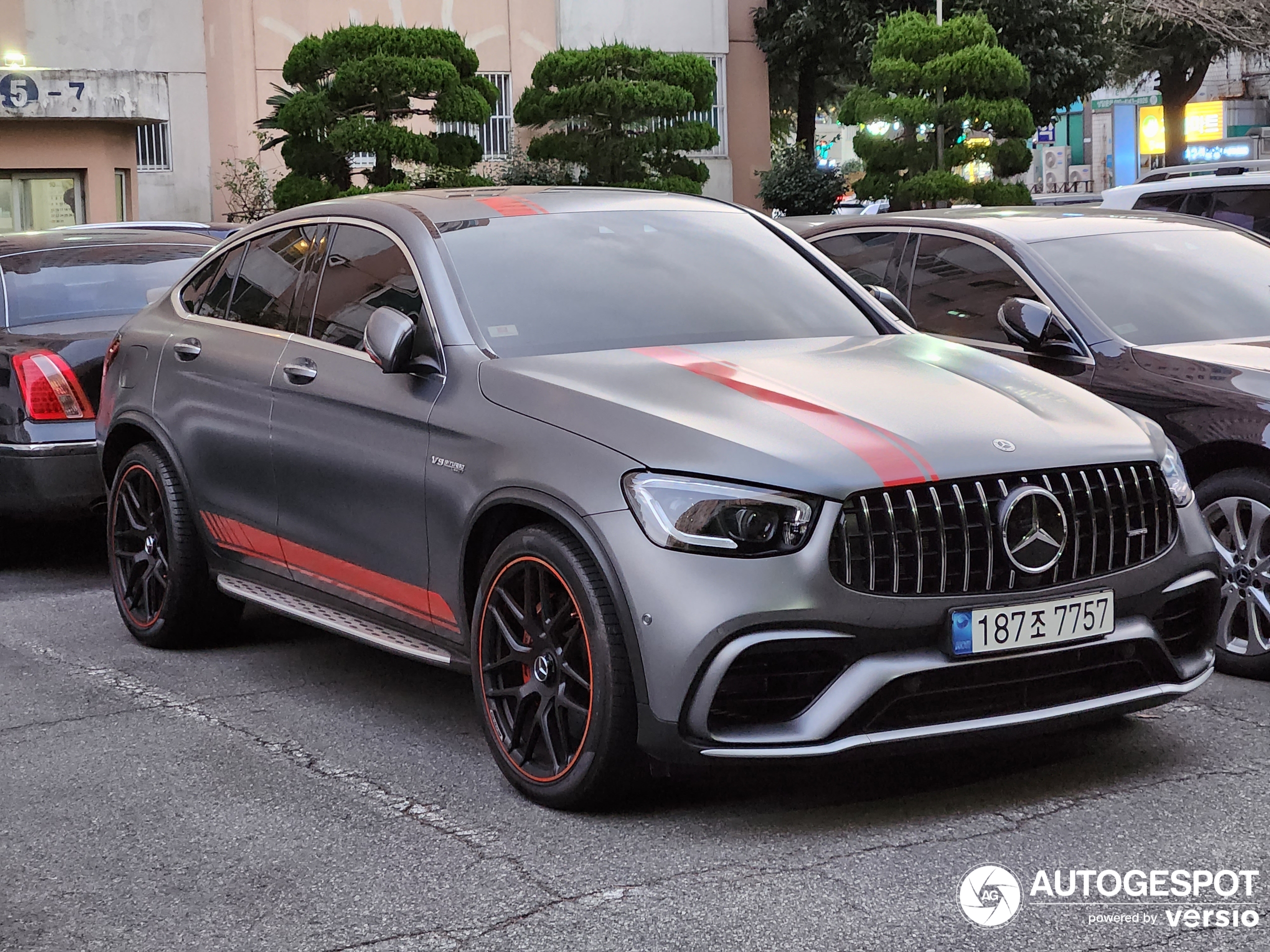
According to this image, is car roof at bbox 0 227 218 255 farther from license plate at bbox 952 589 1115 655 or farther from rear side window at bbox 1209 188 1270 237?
rear side window at bbox 1209 188 1270 237

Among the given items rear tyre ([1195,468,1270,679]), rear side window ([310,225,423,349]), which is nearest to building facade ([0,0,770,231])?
rear side window ([310,225,423,349])

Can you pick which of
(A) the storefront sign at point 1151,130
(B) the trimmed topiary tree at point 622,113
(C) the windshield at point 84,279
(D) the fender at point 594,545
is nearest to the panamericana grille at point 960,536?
(D) the fender at point 594,545

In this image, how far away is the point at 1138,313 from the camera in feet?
21.7

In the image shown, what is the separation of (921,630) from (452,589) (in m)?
1.40

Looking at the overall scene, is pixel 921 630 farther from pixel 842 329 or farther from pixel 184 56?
pixel 184 56

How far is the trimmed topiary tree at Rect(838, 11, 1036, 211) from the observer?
31.0 metres

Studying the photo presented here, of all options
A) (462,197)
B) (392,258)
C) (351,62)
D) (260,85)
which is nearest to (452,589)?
(392,258)

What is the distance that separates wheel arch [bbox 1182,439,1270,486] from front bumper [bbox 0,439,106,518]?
4632mm

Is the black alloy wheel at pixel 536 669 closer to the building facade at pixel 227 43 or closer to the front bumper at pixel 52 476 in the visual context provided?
the front bumper at pixel 52 476

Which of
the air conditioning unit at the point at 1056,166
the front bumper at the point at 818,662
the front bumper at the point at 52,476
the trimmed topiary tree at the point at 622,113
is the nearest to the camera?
the front bumper at the point at 818,662

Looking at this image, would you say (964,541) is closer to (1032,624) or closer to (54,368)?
(1032,624)

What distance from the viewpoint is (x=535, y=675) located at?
4.55 m

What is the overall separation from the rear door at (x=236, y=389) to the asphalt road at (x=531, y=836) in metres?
0.63

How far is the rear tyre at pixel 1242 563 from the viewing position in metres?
5.79
